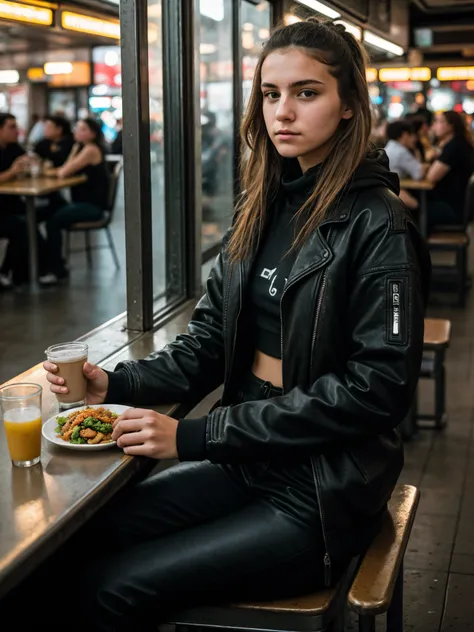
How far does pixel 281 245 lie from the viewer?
2.00 m

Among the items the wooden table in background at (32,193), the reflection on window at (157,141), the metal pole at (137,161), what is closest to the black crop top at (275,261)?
the metal pole at (137,161)

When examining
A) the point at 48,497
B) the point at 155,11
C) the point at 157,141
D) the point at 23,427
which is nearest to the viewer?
the point at 48,497

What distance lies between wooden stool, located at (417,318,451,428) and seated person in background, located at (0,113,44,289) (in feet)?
14.1

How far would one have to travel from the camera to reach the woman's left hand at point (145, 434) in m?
1.77

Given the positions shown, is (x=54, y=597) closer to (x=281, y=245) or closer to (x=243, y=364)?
(x=243, y=364)

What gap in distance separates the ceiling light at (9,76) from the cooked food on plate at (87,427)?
58.3 feet

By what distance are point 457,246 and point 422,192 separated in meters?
0.66

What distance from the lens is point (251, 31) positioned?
4902 mm

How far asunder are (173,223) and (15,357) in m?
1.62

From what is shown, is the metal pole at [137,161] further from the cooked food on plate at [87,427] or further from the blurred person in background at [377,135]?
the cooked food on plate at [87,427]

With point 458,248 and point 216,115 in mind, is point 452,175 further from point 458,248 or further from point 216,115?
point 216,115


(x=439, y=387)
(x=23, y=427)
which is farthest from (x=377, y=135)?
(x=23, y=427)

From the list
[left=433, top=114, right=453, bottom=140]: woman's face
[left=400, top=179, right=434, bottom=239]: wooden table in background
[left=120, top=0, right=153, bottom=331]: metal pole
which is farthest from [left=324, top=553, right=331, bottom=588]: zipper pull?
[left=433, top=114, right=453, bottom=140]: woman's face

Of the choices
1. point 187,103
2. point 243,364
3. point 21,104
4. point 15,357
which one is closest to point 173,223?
point 187,103
